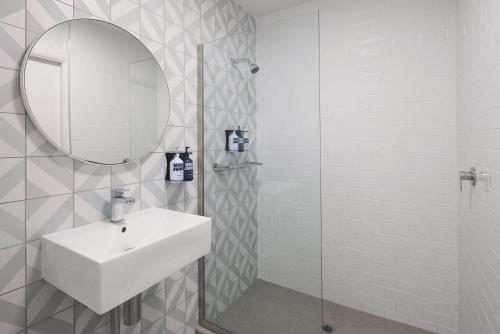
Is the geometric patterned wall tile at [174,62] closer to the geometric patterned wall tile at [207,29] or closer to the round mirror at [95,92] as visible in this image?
the round mirror at [95,92]

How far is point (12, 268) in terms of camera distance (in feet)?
3.21

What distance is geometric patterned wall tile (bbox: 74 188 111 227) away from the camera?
1.18 m

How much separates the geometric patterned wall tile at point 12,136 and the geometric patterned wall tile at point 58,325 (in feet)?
2.30

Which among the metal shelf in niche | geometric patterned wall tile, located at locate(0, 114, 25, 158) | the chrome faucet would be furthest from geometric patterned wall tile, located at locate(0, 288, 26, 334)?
the metal shelf in niche

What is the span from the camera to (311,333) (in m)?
1.58

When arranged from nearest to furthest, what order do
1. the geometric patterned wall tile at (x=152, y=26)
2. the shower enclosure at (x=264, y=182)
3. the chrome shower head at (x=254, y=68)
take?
the geometric patterned wall tile at (x=152, y=26) < the shower enclosure at (x=264, y=182) < the chrome shower head at (x=254, y=68)

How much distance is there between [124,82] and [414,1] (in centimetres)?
215

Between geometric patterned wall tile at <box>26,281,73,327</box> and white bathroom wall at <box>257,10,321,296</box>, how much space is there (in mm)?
1103

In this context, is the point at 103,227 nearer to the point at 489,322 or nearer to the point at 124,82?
the point at 124,82

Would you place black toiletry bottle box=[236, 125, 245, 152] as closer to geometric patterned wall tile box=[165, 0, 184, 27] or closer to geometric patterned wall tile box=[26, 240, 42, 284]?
geometric patterned wall tile box=[165, 0, 184, 27]

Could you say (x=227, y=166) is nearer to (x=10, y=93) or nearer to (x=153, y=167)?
(x=153, y=167)

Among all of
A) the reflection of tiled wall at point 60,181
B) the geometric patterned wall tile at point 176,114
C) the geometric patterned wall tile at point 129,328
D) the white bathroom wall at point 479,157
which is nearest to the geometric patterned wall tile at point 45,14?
the reflection of tiled wall at point 60,181

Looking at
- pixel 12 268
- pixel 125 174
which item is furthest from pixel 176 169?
pixel 12 268

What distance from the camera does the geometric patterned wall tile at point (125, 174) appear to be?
132 cm
